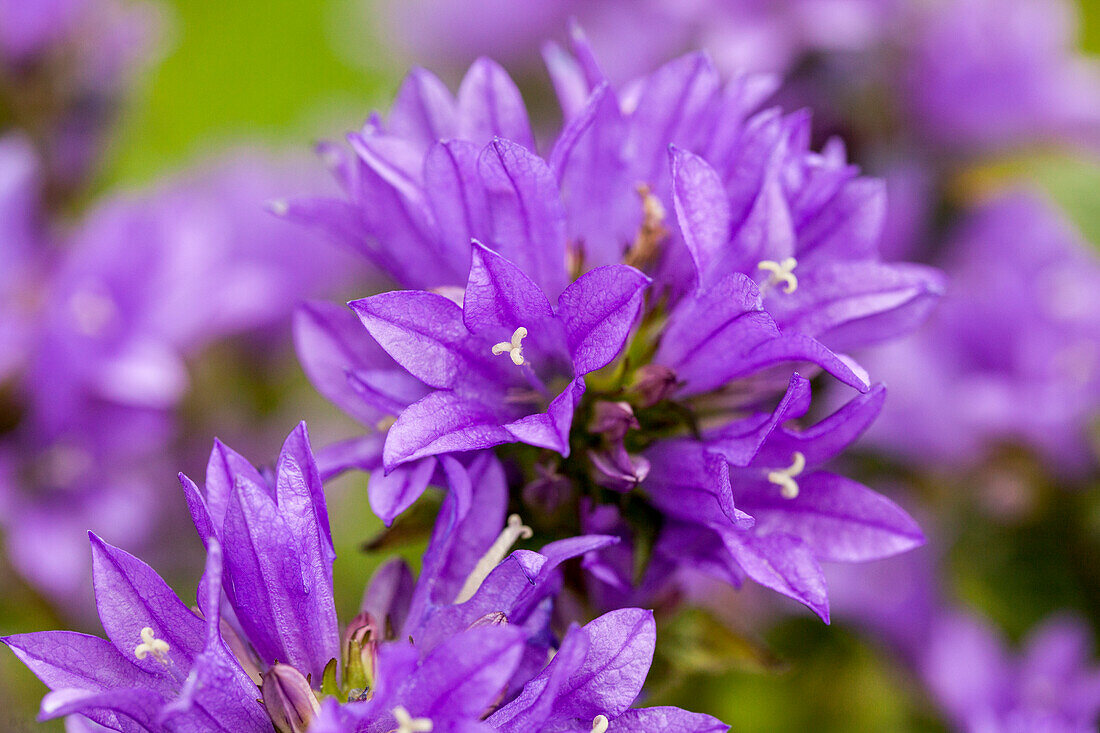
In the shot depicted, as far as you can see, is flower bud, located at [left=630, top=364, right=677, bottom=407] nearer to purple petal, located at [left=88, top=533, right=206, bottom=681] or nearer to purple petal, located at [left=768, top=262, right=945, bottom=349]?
purple petal, located at [left=768, top=262, right=945, bottom=349]

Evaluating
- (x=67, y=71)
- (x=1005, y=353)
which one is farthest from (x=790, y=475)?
(x=67, y=71)

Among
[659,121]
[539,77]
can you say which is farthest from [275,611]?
[539,77]

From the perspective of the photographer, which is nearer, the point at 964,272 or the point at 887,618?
the point at 887,618

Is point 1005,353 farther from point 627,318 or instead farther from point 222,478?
point 222,478

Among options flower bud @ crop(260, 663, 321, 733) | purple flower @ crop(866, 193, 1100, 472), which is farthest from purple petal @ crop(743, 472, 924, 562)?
purple flower @ crop(866, 193, 1100, 472)

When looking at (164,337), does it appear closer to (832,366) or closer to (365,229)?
(365,229)
